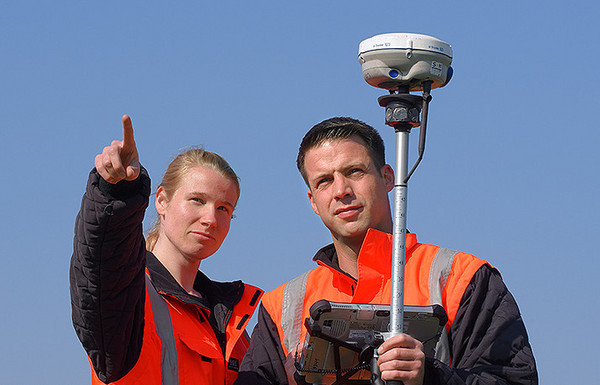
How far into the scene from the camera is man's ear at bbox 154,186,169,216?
6.15 meters

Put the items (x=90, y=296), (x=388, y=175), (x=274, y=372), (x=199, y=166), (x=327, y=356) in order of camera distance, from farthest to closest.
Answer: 1. (x=199, y=166)
2. (x=388, y=175)
3. (x=274, y=372)
4. (x=327, y=356)
5. (x=90, y=296)

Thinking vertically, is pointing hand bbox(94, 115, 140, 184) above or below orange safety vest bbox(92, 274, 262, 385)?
above

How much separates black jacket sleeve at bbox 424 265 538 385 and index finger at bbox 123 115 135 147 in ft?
6.14

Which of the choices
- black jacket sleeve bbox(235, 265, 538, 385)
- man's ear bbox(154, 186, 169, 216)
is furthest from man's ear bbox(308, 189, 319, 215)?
black jacket sleeve bbox(235, 265, 538, 385)

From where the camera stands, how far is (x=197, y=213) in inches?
235

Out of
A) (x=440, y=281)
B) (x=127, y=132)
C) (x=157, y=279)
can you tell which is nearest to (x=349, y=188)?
A: (x=440, y=281)

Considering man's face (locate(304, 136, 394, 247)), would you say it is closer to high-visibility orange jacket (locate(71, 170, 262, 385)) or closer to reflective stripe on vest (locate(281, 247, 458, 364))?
reflective stripe on vest (locate(281, 247, 458, 364))

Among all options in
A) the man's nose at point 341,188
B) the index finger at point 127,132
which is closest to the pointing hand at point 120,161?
the index finger at point 127,132

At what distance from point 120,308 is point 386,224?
6.07 feet

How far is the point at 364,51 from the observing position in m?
4.46

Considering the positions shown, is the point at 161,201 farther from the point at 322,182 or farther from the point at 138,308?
the point at 138,308

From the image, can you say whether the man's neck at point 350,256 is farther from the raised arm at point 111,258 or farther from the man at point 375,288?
the raised arm at point 111,258

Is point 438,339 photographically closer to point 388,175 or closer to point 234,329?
point 388,175

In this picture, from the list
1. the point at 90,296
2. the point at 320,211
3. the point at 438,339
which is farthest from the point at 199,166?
the point at 438,339
